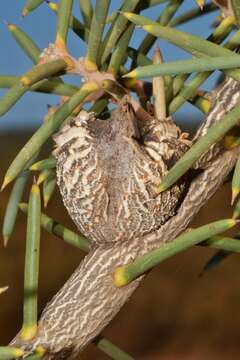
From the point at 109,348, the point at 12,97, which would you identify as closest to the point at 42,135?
the point at 12,97

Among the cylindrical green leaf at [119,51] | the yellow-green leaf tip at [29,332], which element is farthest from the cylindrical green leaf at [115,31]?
the yellow-green leaf tip at [29,332]

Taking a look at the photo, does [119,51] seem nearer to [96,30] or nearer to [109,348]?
[96,30]

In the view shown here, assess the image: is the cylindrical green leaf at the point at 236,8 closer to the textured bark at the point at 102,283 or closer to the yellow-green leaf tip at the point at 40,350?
the textured bark at the point at 102,283

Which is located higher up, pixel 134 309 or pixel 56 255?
pixel 56 255

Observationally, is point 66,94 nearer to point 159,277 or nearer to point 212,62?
point 212,62

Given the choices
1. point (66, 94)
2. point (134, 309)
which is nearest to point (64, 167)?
point (66, 94)

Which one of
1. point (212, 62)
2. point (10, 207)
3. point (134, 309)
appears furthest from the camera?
point (134, 309)
